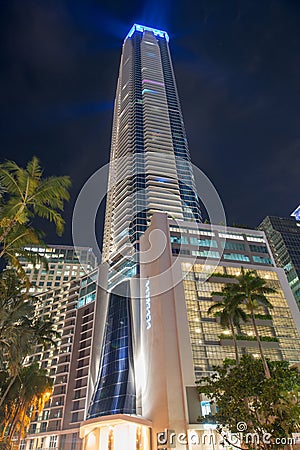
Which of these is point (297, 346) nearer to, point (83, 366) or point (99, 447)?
point (99, 447)

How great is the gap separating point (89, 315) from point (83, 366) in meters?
13.0

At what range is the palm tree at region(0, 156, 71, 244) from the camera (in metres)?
16.9

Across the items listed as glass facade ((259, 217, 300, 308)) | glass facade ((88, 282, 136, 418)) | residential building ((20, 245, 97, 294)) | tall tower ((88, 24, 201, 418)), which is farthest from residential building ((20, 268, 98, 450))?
glass facade ((259, 217, 300, 308))

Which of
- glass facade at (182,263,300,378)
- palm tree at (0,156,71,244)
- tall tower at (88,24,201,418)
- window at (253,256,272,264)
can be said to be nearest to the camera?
palm tree at (0,156,71,244)

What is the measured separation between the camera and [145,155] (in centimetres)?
13075

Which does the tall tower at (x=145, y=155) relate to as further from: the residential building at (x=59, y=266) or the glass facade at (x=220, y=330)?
the glass facade at (x=220, y=330)

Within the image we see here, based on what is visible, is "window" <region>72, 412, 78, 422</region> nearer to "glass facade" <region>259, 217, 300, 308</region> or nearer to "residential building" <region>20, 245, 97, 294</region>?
"residential building" <region>20, 245, 97, 294</region>

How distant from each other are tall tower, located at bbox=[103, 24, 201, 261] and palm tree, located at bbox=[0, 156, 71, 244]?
9114 cm

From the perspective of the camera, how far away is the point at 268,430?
24.0 m

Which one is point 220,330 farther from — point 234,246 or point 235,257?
point 234,246

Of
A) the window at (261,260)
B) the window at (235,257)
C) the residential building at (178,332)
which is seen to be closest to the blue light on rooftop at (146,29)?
the residential building at (178,332)

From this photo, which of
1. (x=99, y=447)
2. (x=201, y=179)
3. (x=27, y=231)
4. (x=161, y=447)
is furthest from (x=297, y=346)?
(x=201, y=179)

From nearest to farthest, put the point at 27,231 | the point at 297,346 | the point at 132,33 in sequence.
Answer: the point at 27,231 < the point at 297,346 < the point at 132,33

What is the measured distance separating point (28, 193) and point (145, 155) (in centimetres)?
11679
